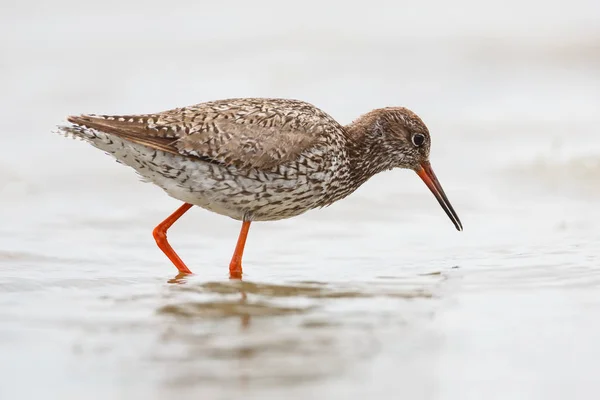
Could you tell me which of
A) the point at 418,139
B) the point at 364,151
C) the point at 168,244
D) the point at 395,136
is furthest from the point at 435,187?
the point at 168,244

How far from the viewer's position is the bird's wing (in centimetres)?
918

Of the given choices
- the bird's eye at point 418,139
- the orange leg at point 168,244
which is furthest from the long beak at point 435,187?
the orange leg at point 168,244

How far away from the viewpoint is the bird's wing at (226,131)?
918 cm

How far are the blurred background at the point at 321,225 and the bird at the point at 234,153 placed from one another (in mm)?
645

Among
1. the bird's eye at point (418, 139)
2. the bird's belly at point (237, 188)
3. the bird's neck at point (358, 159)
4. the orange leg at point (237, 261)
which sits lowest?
the orange leg at point (237, 261)

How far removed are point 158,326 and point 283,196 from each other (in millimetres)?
2585

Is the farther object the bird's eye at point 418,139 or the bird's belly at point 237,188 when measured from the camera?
the bird's eye at point 418,139

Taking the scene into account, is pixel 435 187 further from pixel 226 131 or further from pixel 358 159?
pixel 226 131

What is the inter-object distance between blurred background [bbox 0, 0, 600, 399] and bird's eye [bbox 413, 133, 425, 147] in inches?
39.8

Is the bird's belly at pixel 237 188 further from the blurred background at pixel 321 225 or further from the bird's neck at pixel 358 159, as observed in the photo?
the blurred background at pixel 321 225

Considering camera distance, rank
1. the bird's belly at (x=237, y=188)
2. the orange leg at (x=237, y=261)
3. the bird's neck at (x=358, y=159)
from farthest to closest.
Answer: the bird's neck at (x=358, y=159) < the orange leg at (x=237, y=261) < the bird's belly at (x=237, y=188)

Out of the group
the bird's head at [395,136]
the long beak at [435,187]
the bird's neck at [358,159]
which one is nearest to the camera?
the bird's neck at [358,159]

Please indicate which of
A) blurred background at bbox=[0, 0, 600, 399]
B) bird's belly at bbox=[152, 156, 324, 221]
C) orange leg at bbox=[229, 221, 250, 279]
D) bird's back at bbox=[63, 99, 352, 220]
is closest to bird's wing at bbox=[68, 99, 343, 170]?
bird's back at bbox=[63, 99, 352, 220]

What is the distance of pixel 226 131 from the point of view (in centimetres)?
932
